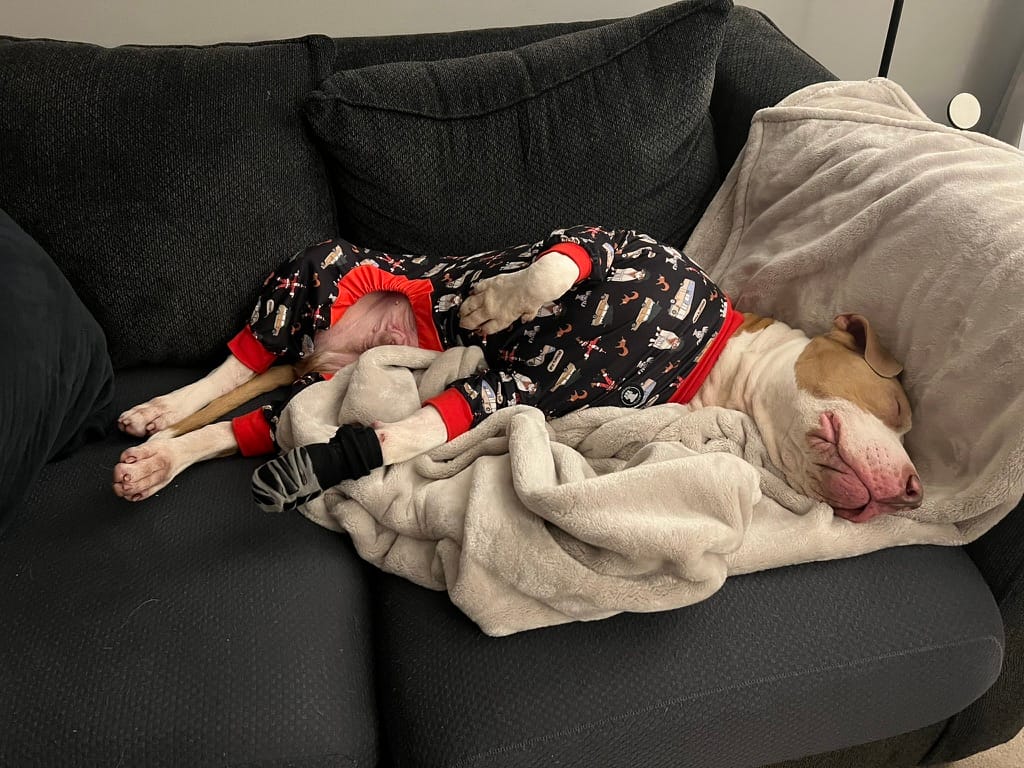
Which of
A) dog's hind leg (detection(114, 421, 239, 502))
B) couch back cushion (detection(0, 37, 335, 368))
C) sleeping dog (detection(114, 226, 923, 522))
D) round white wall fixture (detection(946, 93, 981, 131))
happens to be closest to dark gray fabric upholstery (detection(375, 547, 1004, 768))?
sleeping dog (detection(114, 226, 923, 522))

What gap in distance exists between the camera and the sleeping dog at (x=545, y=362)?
113 cm

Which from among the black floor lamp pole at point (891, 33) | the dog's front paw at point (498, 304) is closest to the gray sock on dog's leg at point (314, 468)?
the dog's front paw at point (498, 304)

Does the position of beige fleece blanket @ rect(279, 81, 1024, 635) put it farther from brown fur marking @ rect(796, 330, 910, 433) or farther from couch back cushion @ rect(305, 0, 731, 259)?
couch back cushion @ rect(305, 0, 731, 259)

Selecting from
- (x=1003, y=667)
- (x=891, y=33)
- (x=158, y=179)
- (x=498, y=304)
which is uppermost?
(x=891, y=33)

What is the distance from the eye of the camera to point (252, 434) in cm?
128

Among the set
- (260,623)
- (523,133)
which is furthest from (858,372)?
(260,623)

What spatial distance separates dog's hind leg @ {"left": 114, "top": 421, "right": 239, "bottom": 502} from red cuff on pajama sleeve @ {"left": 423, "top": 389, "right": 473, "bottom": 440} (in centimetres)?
33

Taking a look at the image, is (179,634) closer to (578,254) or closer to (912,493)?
(578,254)

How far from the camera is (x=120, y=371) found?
1492 millimetres

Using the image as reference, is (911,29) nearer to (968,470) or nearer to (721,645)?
(968,470)

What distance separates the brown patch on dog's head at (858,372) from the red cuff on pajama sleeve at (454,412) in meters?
0.52

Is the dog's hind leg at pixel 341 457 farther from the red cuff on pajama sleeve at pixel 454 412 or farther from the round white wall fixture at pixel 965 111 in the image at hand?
the round white wall fixture at pixel 965 111

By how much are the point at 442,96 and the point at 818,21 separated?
1.28m

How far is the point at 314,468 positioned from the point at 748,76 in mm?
1224
